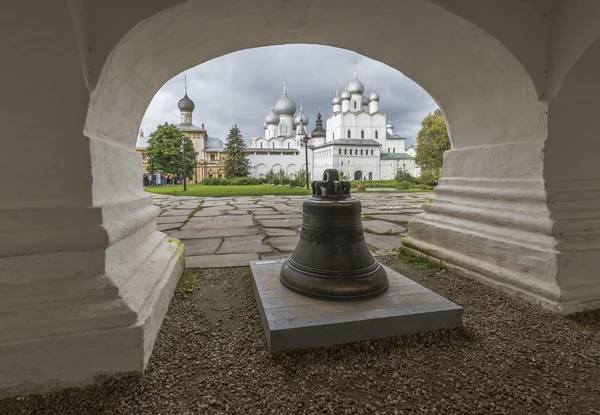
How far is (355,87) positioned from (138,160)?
54.5 metres

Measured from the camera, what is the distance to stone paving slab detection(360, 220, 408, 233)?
515 centimetres

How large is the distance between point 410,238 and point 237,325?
2477 mm

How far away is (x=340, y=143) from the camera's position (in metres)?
47.3

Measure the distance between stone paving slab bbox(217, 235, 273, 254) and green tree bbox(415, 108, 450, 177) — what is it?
27.4m

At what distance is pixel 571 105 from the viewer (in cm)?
230

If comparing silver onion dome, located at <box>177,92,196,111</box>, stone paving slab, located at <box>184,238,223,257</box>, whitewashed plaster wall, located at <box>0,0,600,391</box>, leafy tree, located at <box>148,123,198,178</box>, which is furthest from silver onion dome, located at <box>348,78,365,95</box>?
whitewashed plaster wall, located at <box>0,0,600,391</box>

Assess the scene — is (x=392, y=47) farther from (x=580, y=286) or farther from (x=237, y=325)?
(x=237, y=325)

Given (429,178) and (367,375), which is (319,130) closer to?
(429,178)

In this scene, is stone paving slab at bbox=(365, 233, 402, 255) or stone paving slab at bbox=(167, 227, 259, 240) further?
stone paving slab at bbox=(167, 227, 259, 240)

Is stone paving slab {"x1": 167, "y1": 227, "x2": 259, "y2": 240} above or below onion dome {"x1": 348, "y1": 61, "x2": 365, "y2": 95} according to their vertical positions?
below

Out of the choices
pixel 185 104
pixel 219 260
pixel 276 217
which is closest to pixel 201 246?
pixel 219 260

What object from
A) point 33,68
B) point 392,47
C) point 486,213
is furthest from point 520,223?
point 33,68

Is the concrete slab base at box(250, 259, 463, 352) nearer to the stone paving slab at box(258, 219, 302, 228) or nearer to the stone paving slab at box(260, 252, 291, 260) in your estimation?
the stone paving slab at box(260, 252, 291, 260)

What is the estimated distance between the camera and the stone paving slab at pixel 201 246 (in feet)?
12.3
